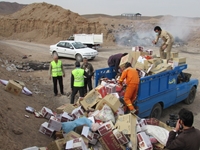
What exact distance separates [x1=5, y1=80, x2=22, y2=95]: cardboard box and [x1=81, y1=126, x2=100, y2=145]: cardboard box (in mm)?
3324

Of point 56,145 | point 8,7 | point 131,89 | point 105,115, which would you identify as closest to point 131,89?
point 131,89

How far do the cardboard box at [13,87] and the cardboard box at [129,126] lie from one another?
373 cm

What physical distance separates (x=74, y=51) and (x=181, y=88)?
11370 mm

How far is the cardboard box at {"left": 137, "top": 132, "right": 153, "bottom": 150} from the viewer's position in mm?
5626

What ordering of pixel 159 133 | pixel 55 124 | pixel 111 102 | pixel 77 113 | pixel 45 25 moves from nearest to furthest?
pixel 159 133, pixel 55 124, pixel 111 102, pixel 77 113, pixel 45 25

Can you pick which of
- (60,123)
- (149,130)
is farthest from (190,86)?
(60,123)

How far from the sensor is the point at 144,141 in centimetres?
567

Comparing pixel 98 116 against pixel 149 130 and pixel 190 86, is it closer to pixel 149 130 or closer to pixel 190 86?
pixel 149 130

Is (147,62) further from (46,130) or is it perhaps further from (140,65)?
(46,130)

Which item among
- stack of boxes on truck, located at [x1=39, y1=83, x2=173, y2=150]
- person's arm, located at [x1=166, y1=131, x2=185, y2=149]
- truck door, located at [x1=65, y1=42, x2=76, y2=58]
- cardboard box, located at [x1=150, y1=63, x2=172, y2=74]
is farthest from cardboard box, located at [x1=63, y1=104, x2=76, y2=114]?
truck door, located at [x1=65, y1=42, x2=76, y2=58]

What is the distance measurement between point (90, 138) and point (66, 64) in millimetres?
12604

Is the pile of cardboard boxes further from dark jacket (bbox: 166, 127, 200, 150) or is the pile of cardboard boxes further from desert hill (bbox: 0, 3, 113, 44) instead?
desert hill (bbox: 0, 3, 113, 44)

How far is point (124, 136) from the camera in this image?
566 cm

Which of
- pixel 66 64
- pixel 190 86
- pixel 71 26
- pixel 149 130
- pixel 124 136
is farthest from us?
pixel 71 26
